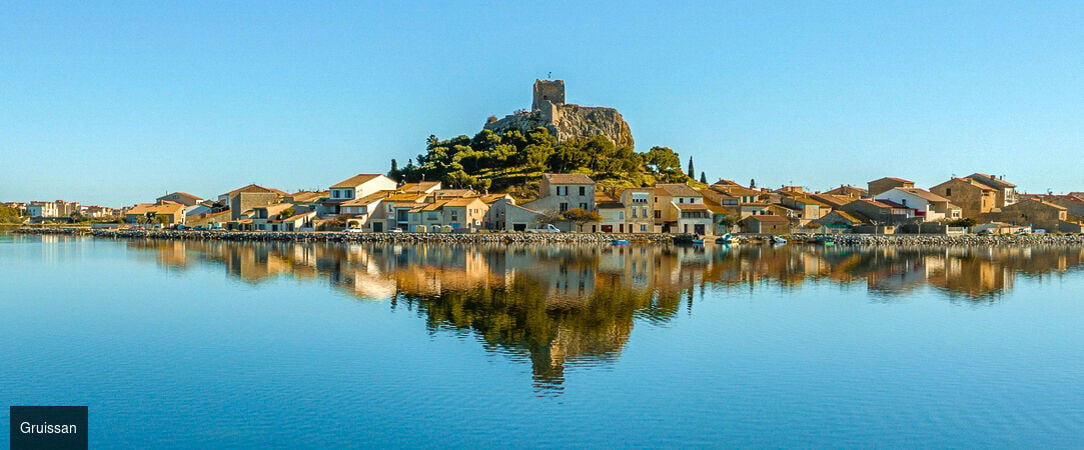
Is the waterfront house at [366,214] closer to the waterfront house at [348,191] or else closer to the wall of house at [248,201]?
the waterfront house at [348,191]

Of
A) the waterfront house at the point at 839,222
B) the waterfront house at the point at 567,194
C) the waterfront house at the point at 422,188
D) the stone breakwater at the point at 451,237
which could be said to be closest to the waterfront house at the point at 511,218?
the waterfront house at the point at 567,194

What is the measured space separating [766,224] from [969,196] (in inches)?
829

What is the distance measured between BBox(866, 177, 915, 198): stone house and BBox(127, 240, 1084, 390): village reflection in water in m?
19.3

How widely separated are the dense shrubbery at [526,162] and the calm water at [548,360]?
111ft

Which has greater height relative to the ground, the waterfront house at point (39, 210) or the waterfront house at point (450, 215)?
the waterfront house at point (39, 210)

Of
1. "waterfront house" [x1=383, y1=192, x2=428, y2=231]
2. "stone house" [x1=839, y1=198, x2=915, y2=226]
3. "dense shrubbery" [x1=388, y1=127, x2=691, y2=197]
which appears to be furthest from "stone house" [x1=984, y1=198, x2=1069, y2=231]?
"waterfront house" [x1=383, y1=192, x2=428, y2=231]

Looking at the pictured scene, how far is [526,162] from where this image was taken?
62.6 m

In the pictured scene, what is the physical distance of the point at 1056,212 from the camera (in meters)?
63.1

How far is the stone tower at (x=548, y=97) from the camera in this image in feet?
228

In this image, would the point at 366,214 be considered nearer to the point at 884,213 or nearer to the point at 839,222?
the point at 839,222

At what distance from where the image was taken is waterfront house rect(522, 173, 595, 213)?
5297 cm

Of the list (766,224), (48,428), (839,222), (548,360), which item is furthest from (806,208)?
(48,428)

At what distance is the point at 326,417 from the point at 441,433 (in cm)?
161

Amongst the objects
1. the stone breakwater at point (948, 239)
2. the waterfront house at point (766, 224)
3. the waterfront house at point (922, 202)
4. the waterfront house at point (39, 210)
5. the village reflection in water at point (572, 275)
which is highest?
the waterfront house at point (39, 210)
